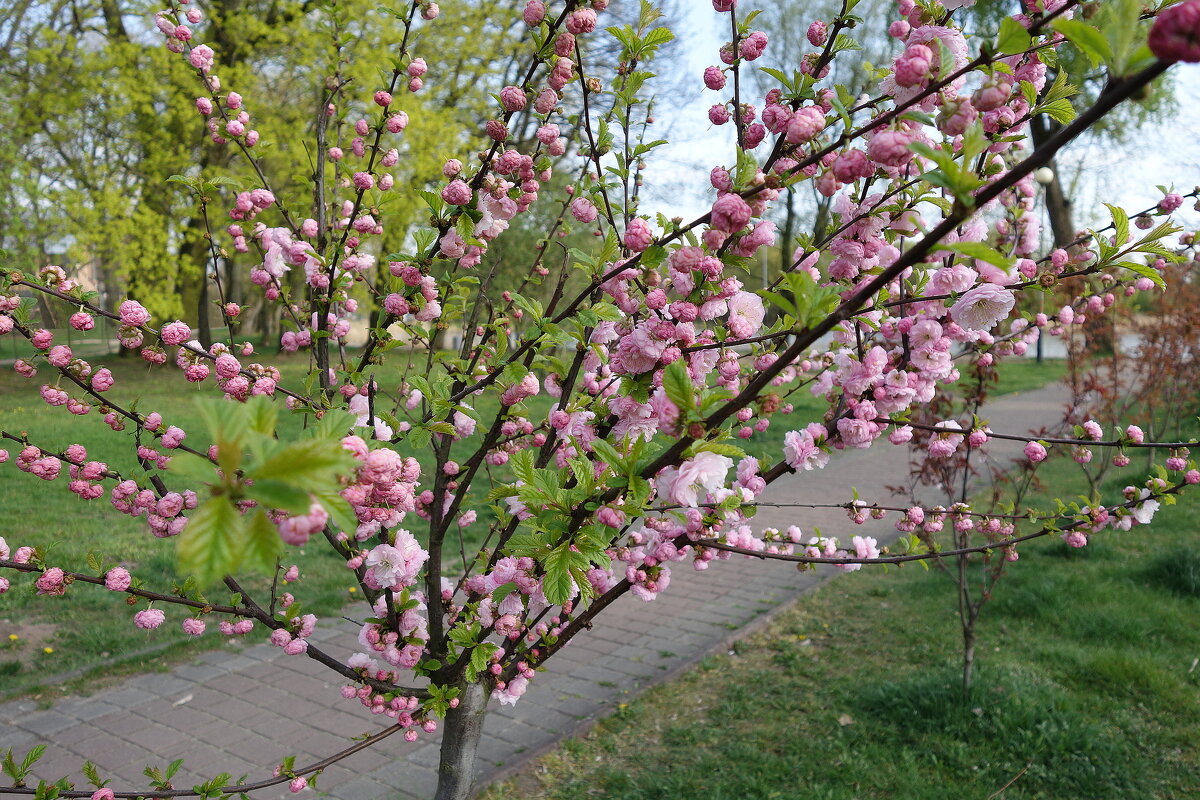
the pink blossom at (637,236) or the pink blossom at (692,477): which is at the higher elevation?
the pink blossom at (637,236)

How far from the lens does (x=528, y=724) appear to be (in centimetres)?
432

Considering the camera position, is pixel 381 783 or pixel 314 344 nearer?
pixel 314 344

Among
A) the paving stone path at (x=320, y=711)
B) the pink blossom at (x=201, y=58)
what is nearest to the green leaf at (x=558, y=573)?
the pink blossom at (x=201, y=58)

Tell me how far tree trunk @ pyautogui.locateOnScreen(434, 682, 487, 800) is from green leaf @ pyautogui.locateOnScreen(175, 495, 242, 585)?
1921 mm

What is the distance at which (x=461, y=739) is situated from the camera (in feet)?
8.44

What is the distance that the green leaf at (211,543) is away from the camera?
2.43 ft

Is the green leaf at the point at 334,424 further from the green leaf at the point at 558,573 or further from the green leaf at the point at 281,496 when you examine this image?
the green leaf at the point at 558,573

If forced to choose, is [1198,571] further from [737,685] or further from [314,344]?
[314,344]

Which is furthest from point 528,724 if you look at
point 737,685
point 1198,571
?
point 1198,571

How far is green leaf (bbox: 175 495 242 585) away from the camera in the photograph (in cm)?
74

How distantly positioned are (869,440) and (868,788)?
2.25 m

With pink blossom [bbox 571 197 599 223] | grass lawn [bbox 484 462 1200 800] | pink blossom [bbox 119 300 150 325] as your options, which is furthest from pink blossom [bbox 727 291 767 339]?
grass lawn [bbox 484 462 1200 800]

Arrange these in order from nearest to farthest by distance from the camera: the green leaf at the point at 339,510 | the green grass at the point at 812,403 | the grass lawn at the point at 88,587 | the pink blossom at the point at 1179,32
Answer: the pink blossom at the point at 1179,32 < the green leaf at the point at 339,510 < the grass lawn at the point at 88,587 < the green grass at the point at 812,403

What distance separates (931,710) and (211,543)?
13.8 ft
